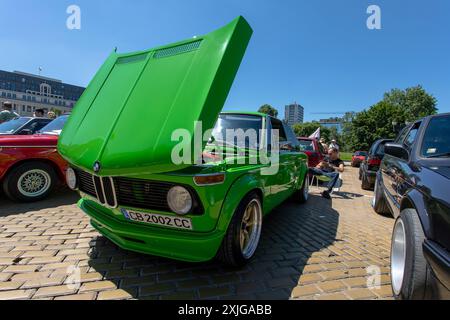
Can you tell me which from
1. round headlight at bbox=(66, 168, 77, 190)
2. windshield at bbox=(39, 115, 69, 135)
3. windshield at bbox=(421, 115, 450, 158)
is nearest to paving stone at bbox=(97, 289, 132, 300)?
round headlight at bbox=(66, 168, 77, 190)

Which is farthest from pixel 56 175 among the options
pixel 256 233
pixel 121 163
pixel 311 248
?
pixel 311 248

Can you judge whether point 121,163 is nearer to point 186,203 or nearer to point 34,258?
point 186,203

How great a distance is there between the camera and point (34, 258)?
2725mm

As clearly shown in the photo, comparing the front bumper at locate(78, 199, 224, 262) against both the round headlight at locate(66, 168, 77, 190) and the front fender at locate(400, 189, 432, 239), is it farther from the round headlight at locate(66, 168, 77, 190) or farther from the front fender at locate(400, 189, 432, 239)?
the front fender at locate(400, 189, 432, 239)

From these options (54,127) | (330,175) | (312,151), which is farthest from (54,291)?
(312,151)

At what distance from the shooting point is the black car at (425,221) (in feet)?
5.00

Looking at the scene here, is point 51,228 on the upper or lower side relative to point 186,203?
lower

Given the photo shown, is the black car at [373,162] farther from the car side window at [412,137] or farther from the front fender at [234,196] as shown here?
the front fender at [234,196]

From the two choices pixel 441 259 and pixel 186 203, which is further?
pixel 186 203

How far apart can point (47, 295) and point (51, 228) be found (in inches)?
69.0

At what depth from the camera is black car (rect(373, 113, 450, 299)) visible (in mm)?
1524

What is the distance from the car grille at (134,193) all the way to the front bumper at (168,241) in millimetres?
201

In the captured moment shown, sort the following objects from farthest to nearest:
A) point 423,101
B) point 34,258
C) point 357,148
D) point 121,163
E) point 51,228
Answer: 1. point 423,101
2. point 357,148
3. point 51,228
4. point 34,258
5. point 121,163

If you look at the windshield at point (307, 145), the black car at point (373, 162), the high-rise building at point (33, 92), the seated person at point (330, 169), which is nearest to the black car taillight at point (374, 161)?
the black car at point (373, 162)
